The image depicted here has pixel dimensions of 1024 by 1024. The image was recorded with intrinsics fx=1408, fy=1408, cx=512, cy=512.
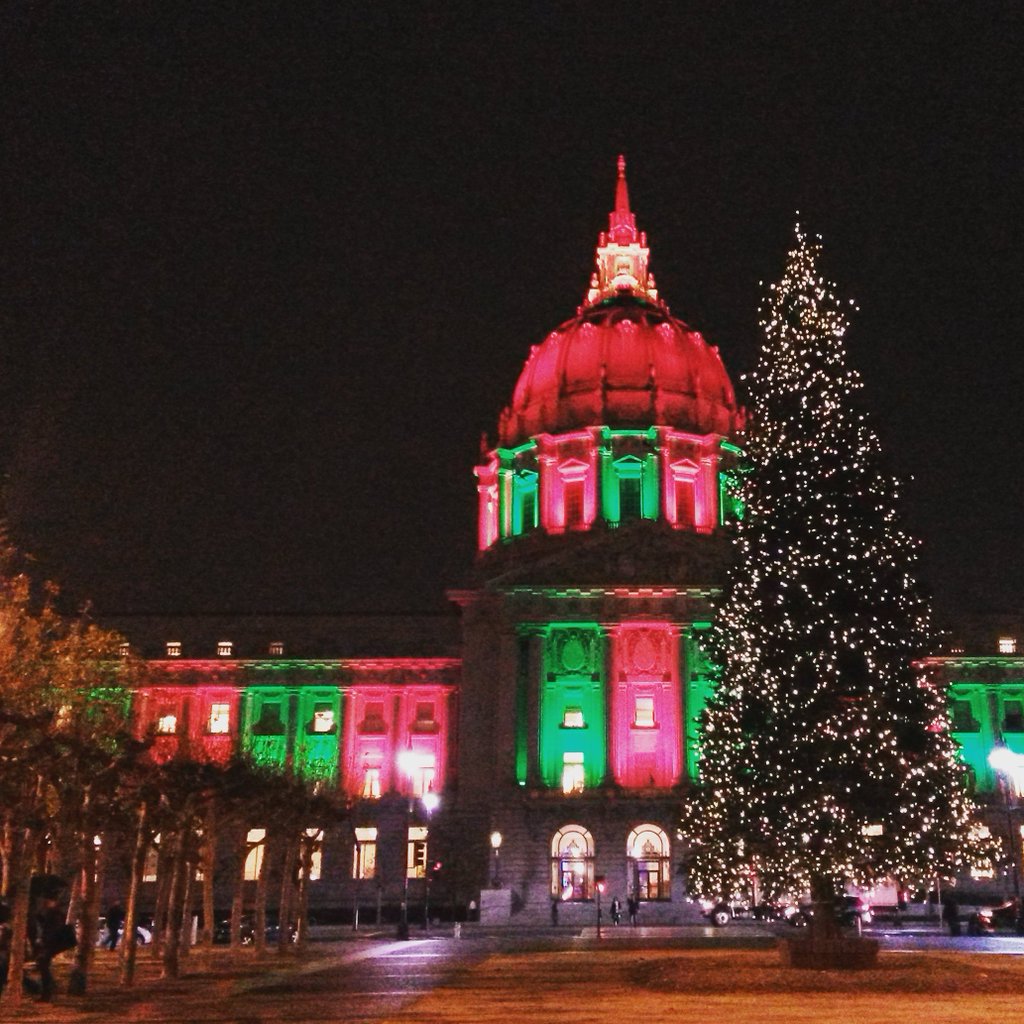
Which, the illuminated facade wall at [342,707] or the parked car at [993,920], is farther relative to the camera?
the illuminated facade wall at [342,707]

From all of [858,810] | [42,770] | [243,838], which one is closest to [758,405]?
[858,810]

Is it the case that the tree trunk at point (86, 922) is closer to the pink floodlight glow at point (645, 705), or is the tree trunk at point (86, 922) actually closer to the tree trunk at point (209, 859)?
the tree trunk at point (209, 859)

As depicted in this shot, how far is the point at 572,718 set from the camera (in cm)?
9269

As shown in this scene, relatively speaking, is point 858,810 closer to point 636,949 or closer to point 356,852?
point 636,949

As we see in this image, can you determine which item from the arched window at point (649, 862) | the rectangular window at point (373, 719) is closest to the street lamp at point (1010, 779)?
the arched window at point (649, 862)

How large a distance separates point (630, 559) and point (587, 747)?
1273cm

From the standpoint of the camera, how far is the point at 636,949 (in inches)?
1876

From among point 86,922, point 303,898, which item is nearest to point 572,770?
point 303,898

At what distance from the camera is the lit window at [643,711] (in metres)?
92.2

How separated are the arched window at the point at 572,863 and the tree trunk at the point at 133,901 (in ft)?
153

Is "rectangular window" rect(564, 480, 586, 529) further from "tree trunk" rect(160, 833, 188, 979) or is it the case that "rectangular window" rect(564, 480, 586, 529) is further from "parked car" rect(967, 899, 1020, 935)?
"tree trunk" rect(160, 833, 188, 979)

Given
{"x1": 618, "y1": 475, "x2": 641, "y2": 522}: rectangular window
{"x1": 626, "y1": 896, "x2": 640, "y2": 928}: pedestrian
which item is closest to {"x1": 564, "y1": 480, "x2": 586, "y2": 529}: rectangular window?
{"x1": 618, "y1": 475, "x2": 641, "y2": 522}: rectangular window

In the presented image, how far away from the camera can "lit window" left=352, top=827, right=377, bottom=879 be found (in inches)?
3780

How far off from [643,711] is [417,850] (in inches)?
739
